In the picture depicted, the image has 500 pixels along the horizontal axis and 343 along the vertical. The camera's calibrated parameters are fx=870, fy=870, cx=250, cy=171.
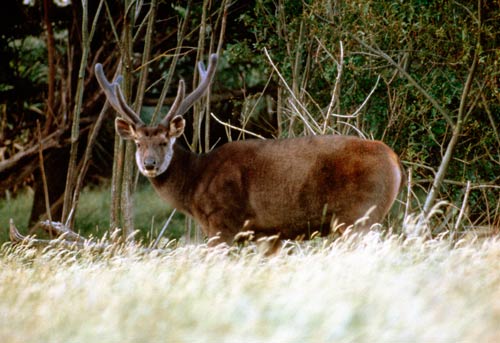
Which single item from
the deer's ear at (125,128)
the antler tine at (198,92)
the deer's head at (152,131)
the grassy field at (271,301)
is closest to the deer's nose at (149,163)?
the deer's head at (152,131)

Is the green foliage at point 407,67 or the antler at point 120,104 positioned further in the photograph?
the green foliage at point 407,67

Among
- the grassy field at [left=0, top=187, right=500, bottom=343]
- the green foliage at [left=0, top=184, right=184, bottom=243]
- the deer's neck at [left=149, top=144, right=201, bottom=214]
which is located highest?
the grassy field at [left=0, top=187, right=500, bottom=343]

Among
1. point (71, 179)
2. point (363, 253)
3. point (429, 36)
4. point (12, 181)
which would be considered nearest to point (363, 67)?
point (429, 36)

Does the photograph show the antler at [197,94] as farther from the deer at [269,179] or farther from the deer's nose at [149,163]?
the deer's nose at [149,163]

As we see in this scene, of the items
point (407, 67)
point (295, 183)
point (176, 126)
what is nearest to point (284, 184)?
point (295, 183)

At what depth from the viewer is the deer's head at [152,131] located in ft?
23.9

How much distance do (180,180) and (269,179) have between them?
2.84 ft

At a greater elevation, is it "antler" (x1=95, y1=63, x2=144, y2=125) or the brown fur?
"antler" (x1=95, y1=63, x2=144, y2=125)

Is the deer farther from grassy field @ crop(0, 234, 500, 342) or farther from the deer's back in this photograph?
grassy field @ crop(0, 234, 500, 342)

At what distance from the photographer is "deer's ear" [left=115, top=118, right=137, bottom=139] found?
7418mm

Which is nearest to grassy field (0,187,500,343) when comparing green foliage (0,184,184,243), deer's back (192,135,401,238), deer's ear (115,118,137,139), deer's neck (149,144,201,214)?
deer's back (192,135,401,238)

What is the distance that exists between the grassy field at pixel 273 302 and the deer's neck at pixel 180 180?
221cm

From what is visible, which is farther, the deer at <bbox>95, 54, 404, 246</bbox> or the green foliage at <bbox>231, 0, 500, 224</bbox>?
the green foliage at <bbox>231, 0, 500, 224</bbox>

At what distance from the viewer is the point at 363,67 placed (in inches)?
350
